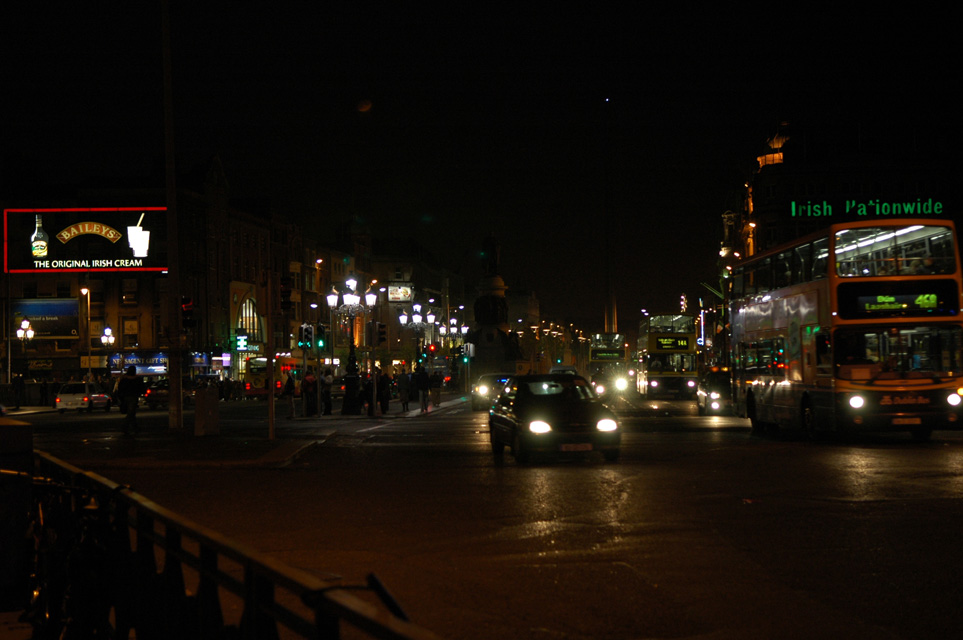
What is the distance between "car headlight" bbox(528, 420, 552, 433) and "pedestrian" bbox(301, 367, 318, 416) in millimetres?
22786

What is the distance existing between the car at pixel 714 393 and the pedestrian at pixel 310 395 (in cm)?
1391

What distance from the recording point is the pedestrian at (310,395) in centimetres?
4088

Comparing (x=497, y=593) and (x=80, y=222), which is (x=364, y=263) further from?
(x=497, y=593)

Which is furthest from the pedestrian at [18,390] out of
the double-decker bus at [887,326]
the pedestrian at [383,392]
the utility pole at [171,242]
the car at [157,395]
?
the double-decker bus at [887,326]

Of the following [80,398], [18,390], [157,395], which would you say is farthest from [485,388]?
[18,390]

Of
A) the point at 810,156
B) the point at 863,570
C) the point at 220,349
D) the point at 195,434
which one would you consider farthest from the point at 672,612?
the point at 810,156

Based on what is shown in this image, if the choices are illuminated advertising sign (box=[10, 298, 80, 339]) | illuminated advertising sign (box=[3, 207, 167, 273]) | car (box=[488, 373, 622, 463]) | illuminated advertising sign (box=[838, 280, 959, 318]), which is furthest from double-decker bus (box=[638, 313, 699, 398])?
car (box=[488, 373, 622, 463])

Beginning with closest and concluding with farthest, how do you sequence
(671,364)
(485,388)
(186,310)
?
1. (186,310)
2. (485,388)
3. (671,364)

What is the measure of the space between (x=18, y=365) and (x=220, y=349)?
13644 millimetres

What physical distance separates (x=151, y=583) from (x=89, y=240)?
55.5m

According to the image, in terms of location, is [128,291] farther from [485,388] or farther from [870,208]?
[870,208]

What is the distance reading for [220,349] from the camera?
268ft

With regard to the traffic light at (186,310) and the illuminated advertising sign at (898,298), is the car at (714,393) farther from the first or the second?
the traffic light at (186,310)

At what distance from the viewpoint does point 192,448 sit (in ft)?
75.6
